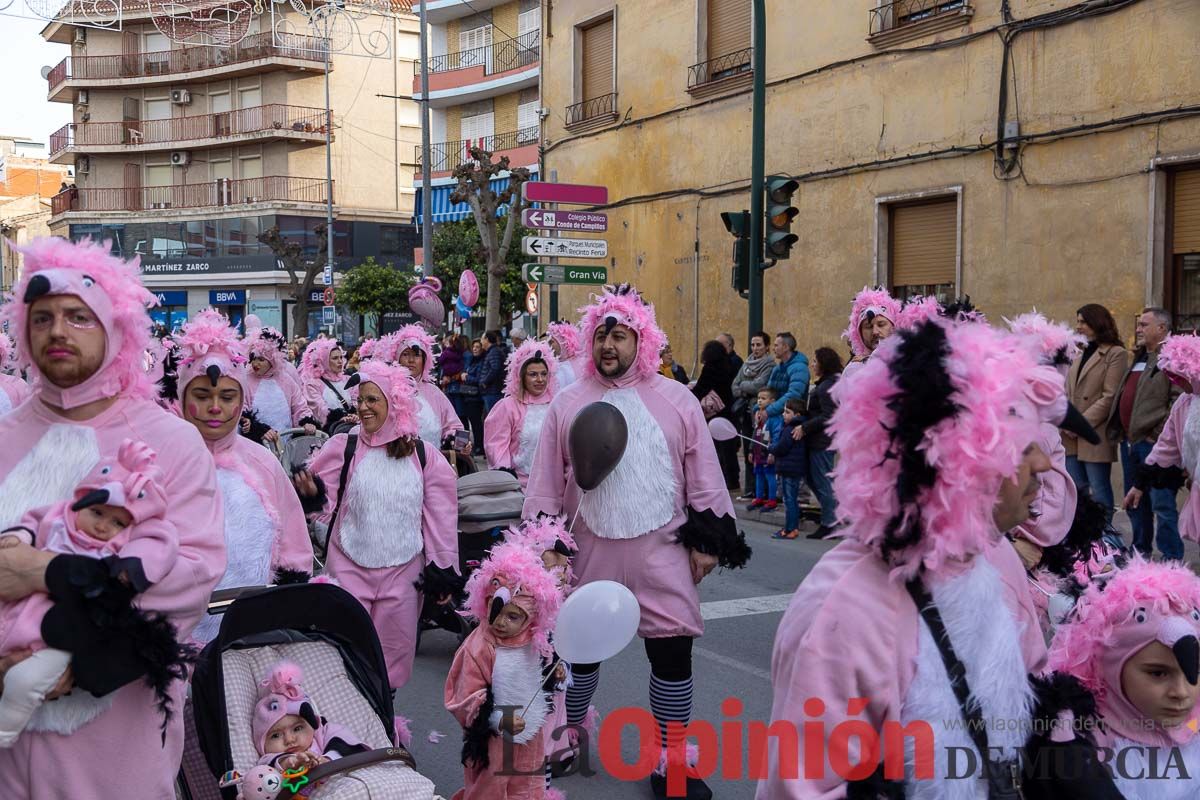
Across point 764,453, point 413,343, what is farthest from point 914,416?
point 764,453

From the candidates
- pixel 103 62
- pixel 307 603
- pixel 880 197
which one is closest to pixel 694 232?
pixel 880 197

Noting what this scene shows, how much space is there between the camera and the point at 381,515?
17.9ft

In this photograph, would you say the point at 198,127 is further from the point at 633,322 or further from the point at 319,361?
the point at 633,322

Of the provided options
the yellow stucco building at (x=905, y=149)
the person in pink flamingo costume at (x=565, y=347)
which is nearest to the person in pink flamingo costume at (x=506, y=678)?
the person in pink flamingo costume at (x=565, y=347)

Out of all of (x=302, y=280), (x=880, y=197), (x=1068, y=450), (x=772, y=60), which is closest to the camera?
(x=1068, y=450)

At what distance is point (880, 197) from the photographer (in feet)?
50.0

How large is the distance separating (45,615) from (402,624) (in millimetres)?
2903

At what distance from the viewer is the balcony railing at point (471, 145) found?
34938mm

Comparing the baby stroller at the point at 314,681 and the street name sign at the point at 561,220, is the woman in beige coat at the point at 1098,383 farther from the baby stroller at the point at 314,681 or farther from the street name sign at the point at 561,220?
the street name sign at the point at 561,220

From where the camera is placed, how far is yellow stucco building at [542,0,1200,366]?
1199cm

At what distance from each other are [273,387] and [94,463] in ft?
24.9

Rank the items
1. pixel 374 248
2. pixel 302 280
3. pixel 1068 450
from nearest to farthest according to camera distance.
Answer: pixel 1068 450 → pixel 302 280 → pixel 374 248

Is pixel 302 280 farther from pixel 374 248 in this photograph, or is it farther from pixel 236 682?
pixel 236 682

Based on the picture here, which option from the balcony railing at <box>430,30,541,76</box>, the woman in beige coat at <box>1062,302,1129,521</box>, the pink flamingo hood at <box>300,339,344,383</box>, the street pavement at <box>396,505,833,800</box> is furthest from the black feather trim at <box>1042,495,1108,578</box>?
the balcony railing at <box>430,30,541,76</box>
